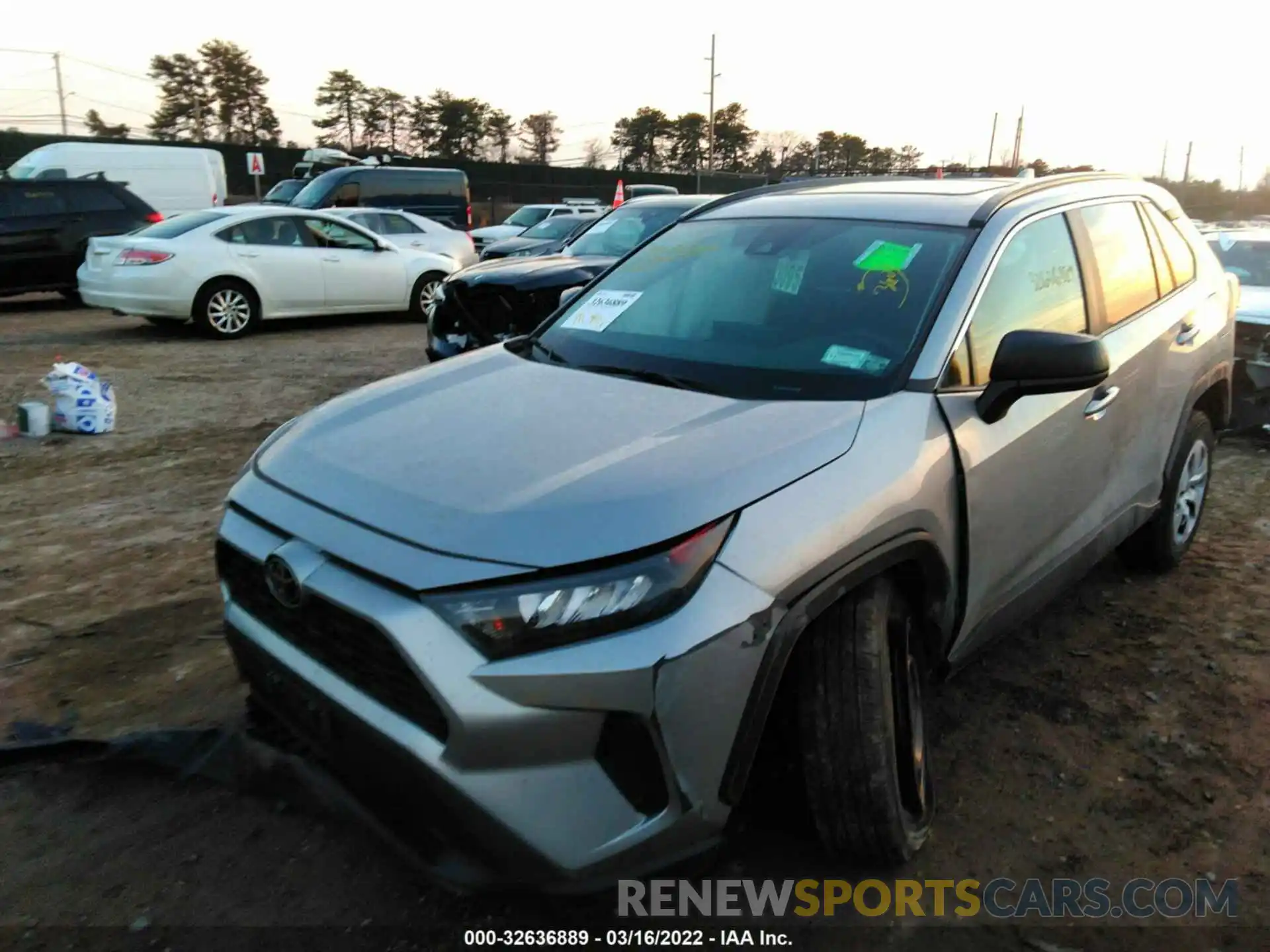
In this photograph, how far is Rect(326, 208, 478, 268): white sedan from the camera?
14.2 m

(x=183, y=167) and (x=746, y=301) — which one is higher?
(x=183, y=167)

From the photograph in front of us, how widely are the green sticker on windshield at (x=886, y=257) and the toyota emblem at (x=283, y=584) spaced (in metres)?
1.86

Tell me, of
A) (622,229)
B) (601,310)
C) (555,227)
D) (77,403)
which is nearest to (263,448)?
(601,310)

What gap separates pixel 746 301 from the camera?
3139 millimetres

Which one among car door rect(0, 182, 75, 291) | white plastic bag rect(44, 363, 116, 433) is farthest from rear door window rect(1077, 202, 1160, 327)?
car door rect(0, 182, 75, 291)

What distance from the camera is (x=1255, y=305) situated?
6.96m

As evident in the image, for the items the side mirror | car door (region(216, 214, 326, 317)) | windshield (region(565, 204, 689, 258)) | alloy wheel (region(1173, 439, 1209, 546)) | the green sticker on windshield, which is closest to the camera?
the side mirror

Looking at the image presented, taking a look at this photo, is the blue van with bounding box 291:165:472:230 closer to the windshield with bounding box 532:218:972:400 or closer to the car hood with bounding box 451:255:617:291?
the car hood with bounding box 451:255:617:291

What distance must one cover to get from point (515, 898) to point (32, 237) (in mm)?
13299

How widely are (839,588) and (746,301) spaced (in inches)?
50.2

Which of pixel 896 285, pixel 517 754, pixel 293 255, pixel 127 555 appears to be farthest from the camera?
pixel 293 255

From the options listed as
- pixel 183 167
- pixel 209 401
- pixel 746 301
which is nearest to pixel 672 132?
pixel 183 167

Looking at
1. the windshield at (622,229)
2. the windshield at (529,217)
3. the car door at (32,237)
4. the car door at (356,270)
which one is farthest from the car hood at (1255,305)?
the windshield at (529,217)

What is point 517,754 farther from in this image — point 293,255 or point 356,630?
point 293,255
